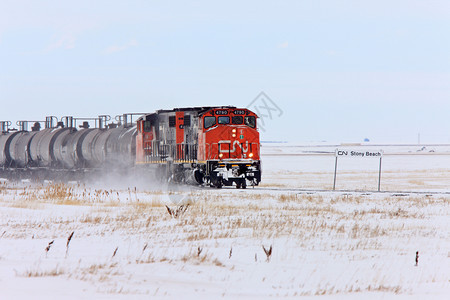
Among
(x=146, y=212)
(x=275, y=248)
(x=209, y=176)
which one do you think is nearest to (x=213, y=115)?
(x=209, y=176)

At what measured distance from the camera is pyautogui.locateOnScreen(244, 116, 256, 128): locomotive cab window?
32.2m

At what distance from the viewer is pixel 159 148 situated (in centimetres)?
3444

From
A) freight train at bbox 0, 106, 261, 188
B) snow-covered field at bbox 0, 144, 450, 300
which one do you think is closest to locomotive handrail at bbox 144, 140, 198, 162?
freight train at bbox 0, 106, 261, 188

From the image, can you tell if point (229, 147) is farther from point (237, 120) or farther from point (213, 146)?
point (237, 120)

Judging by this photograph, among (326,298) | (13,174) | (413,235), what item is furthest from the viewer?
(13,174)

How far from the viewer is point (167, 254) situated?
12.6m

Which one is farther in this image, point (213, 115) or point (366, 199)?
point (213, 115)

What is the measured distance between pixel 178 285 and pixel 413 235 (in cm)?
804

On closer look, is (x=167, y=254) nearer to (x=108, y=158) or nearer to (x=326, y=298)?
(x=326, y=298)

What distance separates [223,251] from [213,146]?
59.6ft

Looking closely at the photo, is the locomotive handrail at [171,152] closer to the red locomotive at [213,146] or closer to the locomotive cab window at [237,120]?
the red locomotive at [213,146]

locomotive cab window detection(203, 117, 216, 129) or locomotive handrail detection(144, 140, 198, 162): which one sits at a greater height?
locomotive cab window detection(203, 117, 216, 129)

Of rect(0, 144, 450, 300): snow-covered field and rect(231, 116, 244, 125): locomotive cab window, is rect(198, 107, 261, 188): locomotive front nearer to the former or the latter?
rect(231, 116, 244, 125): locomotive cab window

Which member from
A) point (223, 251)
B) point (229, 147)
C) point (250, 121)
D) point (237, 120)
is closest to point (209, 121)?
point (237, 120)
